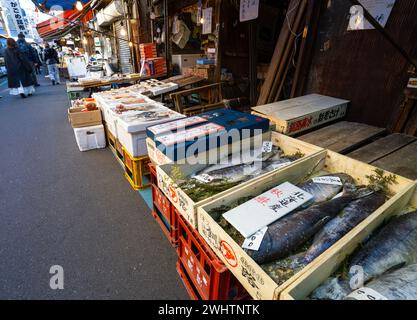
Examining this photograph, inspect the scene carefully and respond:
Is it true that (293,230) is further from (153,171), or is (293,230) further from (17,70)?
(17,70)

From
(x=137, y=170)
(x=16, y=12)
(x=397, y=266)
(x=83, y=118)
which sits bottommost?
(x=137, y=170)

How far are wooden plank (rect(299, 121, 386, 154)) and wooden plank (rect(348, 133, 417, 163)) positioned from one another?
0.12 metres

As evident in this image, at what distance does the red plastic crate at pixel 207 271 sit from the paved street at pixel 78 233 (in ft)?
1.49

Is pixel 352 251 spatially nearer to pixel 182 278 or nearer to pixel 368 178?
pixel 368 178

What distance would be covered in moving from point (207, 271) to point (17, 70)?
1213 centimetres

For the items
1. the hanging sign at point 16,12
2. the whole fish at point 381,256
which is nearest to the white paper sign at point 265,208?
the whole fish at point 381,256

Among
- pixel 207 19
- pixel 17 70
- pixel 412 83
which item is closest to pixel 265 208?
pixel 412 83

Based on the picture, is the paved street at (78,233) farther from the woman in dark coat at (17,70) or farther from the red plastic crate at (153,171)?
the woman in dark coat at (17,70)

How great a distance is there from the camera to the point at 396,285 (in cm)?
99

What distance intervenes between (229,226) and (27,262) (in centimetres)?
230

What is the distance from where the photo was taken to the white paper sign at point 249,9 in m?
4.42

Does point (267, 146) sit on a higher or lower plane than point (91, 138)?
higher

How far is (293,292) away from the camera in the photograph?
3.06 feet
